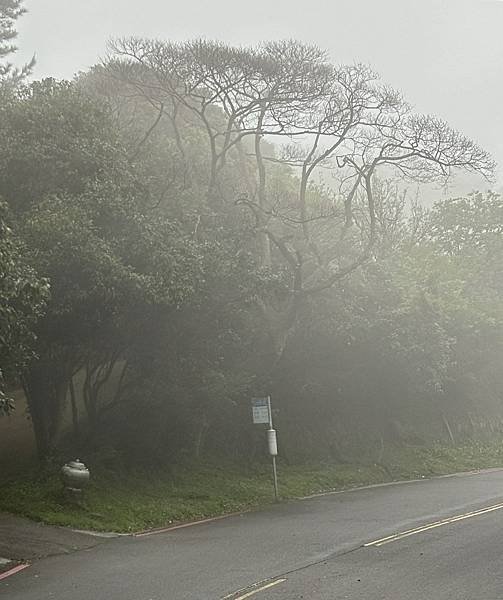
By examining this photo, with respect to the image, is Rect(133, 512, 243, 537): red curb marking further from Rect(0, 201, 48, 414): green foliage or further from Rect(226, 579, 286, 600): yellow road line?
Rect(226, 579, 286, 600): yellow road line

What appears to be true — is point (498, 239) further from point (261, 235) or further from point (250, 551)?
point (250, 551)

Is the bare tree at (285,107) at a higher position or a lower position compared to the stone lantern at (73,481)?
higher

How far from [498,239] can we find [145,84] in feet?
77.6

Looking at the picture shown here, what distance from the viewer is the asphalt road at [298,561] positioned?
938cm

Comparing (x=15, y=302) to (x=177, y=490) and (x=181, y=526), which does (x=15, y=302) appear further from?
(x=177, y=490)

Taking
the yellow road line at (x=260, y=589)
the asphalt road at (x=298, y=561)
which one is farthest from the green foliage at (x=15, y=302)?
the yellow road line at (x=260, y=589)

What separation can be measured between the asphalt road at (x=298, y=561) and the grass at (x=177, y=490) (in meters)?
1.60

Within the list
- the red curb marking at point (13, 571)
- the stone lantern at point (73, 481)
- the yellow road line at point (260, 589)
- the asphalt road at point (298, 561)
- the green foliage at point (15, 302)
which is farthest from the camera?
the stone lantern at point (73, 481)

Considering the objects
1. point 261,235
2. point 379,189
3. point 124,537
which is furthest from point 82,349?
point 379,189

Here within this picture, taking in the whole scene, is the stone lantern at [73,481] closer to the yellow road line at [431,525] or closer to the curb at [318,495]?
the curb at [318,495]

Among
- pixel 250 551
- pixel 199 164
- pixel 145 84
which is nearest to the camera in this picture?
pixel 250 551

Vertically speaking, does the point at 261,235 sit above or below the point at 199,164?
below

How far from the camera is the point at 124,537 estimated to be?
15141 mm

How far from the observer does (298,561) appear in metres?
11.3
